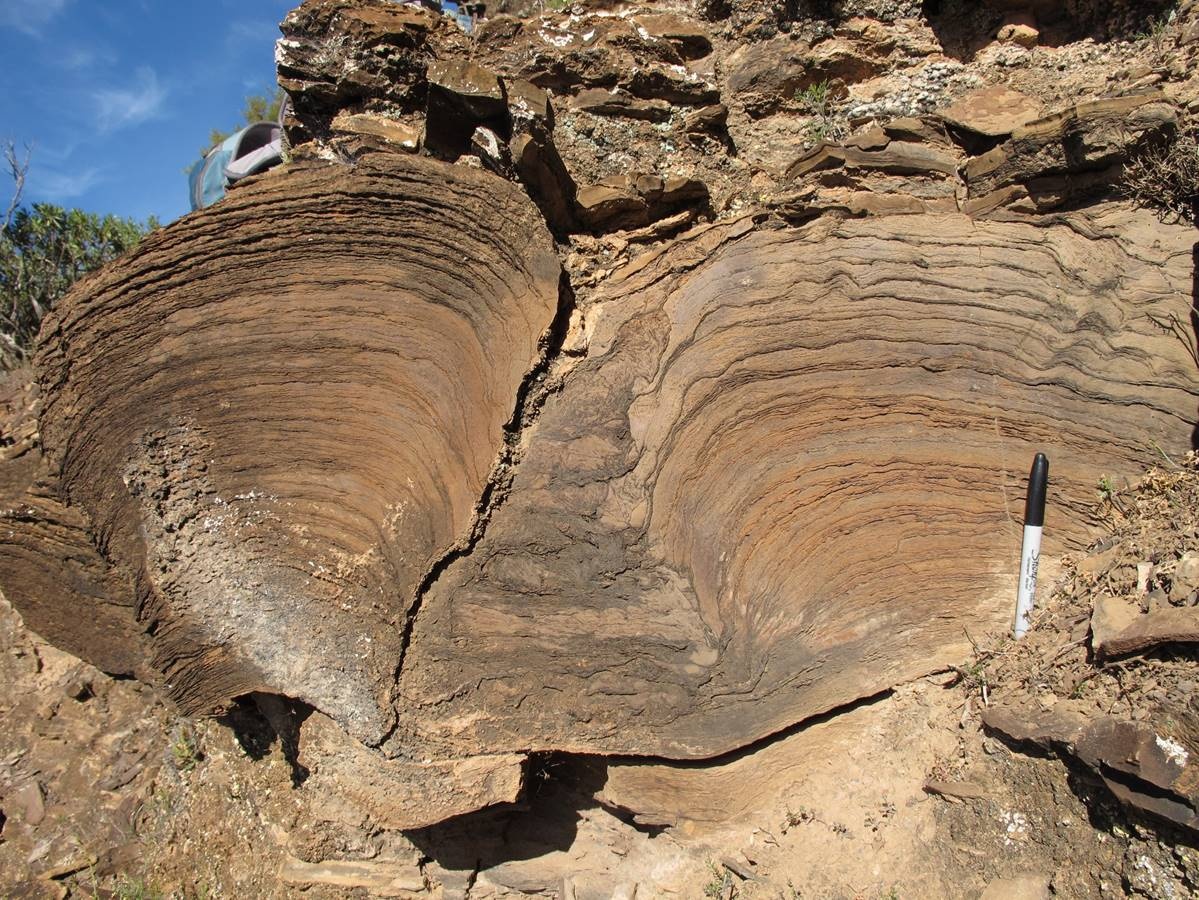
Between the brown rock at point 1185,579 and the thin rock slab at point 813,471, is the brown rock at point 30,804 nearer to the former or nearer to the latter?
the thin rock slab at point 813,471

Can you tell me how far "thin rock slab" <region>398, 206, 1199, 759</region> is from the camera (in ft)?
10.1

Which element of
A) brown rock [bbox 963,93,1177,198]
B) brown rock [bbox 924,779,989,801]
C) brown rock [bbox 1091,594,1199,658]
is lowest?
brown rock [bbox 924,779,989,801]

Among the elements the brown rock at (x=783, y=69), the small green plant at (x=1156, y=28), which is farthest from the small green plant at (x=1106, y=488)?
the brown rock at (x=783, y=69)

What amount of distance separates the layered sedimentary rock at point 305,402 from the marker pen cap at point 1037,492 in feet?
6.48

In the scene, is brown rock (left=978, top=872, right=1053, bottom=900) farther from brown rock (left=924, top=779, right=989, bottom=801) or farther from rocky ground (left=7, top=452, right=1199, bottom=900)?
brown rock (left=924, top=779, right=989, bottom=801)

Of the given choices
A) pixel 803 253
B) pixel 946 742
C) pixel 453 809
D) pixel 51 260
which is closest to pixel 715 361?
pixel 803 253

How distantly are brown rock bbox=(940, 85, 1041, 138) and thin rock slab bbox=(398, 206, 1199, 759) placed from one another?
0.59 metres

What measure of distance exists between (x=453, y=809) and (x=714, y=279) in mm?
2598

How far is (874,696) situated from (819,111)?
284 centimetres

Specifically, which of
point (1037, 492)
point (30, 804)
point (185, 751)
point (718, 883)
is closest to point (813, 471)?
point (1037, 492)

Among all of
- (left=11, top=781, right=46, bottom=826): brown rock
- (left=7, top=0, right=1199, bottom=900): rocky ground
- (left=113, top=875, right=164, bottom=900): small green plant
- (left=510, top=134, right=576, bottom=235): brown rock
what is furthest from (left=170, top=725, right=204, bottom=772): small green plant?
(left=510, top=134, right=576, bottom=235): brown rock

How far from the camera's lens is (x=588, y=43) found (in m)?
3.85

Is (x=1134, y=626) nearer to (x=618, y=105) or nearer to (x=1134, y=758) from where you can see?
(x=1134, y=758)

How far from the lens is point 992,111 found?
3.60 meters
